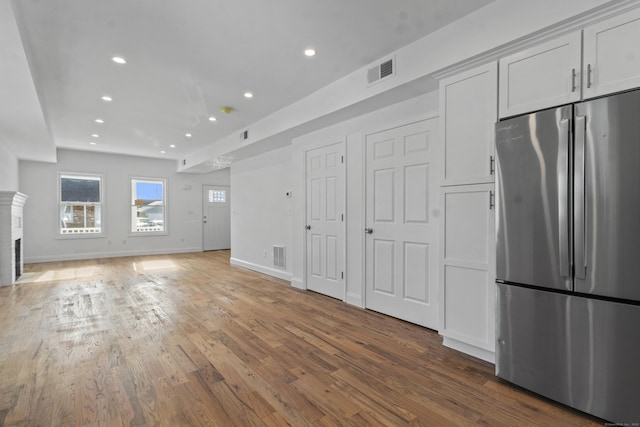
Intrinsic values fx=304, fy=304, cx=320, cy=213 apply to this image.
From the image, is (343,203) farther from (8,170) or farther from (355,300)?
(8,170)

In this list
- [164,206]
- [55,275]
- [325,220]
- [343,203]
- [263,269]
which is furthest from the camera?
[164,206]

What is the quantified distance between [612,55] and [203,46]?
3122 millimetres

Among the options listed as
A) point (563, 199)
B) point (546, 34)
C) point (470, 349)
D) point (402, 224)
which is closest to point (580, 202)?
point (563, 199)

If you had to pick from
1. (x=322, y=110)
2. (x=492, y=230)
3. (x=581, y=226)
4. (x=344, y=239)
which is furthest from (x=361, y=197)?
(x=581, y=226)

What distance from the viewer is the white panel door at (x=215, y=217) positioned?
383 inches

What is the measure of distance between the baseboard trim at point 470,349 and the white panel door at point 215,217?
8459mm

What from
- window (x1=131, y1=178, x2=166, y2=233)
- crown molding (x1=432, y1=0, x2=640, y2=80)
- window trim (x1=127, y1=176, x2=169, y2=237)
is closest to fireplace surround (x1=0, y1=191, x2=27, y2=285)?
window trim (x1=127, y1=176, x2=169, y2=237)

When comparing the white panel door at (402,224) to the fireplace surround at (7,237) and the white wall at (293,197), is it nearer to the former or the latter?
the white wall at (293,197)

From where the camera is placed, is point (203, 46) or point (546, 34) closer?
point (546, 34)

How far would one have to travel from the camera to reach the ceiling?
237 cm

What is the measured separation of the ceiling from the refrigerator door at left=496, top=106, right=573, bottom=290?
109cm

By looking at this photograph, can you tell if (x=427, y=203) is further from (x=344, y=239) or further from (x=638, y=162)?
(x=638, y=162)

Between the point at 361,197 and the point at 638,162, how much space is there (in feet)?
8.19

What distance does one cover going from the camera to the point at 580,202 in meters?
1.82
